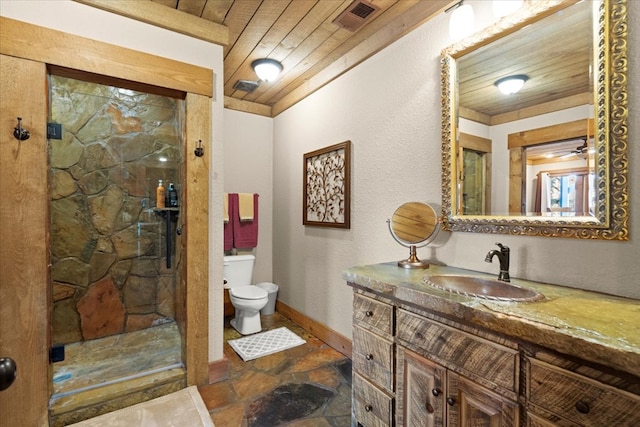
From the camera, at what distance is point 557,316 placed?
894 mm

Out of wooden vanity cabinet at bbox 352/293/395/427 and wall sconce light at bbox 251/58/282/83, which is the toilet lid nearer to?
wooden vanity cabinet at bbox 352/293/395/427

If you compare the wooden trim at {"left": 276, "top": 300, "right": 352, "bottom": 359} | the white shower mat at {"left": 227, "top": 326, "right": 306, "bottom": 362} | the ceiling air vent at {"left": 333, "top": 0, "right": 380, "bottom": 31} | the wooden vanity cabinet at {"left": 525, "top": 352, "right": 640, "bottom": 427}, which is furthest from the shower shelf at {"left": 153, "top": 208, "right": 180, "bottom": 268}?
the wooden vanity cabinet at {"left": 525, "top": 352, "right": 640, "bottom": 427}

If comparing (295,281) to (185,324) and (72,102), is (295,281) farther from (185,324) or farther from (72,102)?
(72,102)

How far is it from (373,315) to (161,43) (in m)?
2.14

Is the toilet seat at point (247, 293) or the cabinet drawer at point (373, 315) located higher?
the cabinet drawer at point (373, 315)

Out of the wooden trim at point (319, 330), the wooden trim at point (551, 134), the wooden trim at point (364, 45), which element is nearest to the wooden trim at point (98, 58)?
the wooden trim at point (364, 45)

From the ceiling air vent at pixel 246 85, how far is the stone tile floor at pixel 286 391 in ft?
8.22

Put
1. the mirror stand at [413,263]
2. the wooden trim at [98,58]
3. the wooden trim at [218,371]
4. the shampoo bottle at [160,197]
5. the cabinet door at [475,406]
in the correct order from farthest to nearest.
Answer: the shampoo bottle at [160,197], the wooden trim at [218,371], the mirror stand at [413,263], the wooden trim at [98,58], the cabinet door at [475,406]

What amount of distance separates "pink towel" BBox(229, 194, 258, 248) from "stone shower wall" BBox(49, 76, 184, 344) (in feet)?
2.00

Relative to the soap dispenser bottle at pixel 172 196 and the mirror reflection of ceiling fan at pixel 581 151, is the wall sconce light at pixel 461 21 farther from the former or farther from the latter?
the soap dispenser bottle at pixel 172 196

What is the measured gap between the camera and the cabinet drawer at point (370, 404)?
1.35m

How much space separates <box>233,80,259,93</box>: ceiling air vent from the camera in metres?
2.89

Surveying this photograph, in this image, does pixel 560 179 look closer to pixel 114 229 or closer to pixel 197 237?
pixel 197 237

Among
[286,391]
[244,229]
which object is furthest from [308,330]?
[244,229]
